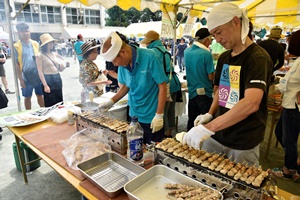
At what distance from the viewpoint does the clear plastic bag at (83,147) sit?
1.48 meters

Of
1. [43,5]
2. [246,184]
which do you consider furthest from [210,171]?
[43,5]

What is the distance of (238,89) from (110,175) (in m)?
1.00

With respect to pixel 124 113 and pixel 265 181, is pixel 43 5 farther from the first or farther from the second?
pixel 265 181

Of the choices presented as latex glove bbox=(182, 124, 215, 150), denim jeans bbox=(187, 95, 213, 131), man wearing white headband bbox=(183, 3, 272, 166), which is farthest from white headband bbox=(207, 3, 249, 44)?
denim jeans bbox=(187, 95, 213, 131)

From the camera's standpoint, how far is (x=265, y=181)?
1.00 meters

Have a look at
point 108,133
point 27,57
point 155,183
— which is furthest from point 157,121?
point 27,57

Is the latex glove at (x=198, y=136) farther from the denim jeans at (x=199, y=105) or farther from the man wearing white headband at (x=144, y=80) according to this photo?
the denim jeans at (x=199, y=105)

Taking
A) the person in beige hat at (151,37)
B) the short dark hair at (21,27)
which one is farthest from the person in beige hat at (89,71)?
the short dark hair at (21,27)

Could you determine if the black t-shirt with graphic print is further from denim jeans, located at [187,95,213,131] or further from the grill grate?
denim jeans, located at [187,95,213,131]

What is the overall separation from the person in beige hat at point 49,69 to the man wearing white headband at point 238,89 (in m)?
3.19

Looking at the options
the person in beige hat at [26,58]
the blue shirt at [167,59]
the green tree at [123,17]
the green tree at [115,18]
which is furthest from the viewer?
the green tree at [123,17]

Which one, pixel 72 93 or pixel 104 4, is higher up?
pixel 104 4

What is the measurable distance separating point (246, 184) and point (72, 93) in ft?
22.5

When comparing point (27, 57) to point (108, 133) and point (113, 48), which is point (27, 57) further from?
point (108, 133)
